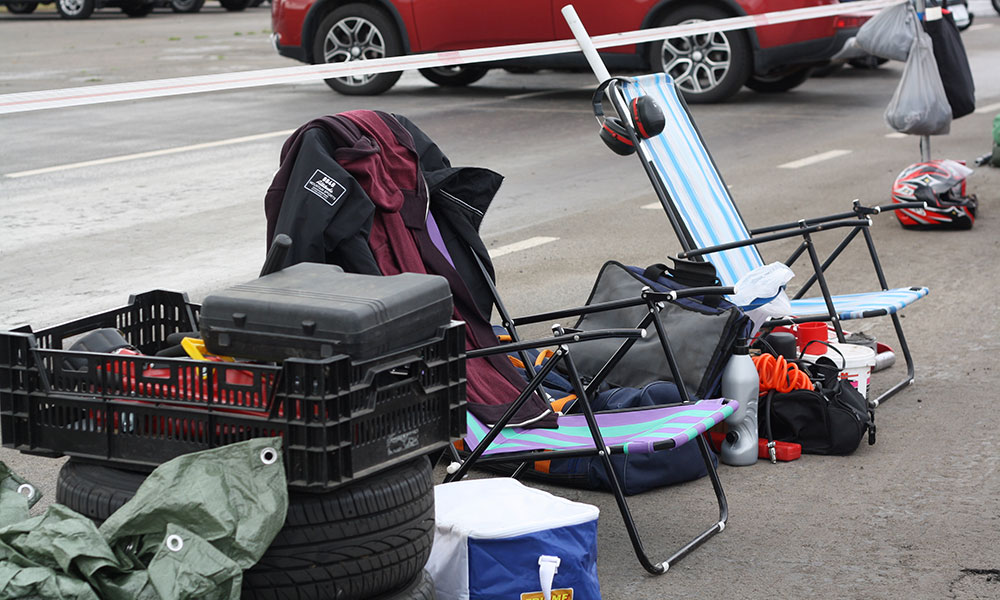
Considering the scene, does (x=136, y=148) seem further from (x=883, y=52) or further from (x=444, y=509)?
(x=444, y=509)

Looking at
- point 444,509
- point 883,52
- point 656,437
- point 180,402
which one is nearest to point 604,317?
point 656,437

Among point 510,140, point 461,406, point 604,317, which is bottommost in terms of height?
point 510,140

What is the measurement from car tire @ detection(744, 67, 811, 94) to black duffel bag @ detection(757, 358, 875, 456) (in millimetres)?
11108

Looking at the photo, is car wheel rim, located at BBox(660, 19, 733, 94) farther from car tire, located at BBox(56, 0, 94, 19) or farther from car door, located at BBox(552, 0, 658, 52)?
car tire, located at BBox(56, 0, 94, 19)

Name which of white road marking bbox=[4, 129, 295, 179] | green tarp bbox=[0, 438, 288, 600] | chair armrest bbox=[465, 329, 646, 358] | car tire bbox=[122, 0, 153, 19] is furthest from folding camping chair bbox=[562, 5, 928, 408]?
car tire bbox=[122, 0, 153, 19]

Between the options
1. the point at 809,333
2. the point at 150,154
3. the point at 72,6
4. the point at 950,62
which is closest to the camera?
the point at 809,333

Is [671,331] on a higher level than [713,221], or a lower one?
lower

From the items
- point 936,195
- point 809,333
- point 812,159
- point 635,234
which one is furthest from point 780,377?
point 812,159

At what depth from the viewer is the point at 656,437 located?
381cm

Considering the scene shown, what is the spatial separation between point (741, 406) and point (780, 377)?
0.91ft

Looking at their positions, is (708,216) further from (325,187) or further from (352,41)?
(352,41)

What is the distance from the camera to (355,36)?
1464cm

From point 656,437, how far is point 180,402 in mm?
1448

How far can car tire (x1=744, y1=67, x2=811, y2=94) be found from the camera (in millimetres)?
15500
